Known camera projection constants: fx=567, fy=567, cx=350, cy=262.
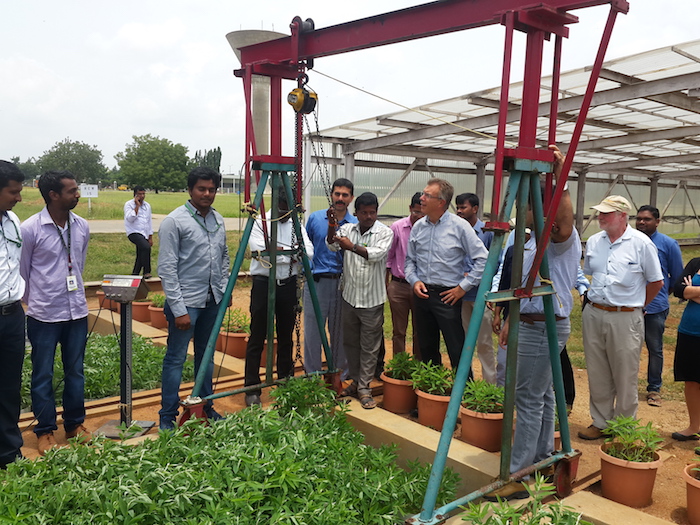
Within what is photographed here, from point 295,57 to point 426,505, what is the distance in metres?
3.34

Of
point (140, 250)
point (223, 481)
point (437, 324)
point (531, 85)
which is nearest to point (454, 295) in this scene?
point (437, 324)

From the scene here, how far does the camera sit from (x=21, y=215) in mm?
26500

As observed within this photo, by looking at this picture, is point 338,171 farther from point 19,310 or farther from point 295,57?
point 19,310

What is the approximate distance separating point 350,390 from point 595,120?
7.85m

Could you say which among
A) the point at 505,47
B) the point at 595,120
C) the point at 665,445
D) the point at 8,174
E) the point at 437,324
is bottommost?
the point at 665,445

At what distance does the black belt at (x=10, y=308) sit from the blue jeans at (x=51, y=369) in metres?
0.48

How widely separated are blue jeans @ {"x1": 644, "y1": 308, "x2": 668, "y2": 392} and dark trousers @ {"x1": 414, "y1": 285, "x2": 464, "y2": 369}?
2191mm

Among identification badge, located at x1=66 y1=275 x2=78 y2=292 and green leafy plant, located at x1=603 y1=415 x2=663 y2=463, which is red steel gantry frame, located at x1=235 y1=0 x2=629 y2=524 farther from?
identification badge, located at x1=66 y1=275 x2=78 y2=292

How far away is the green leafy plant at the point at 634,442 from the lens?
3672 mm

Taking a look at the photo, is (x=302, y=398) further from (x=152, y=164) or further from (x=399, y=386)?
(x=152, y=164)

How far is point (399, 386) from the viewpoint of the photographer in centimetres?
497

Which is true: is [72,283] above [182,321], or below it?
above

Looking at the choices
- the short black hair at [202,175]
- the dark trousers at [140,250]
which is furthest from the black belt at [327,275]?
the dark trousers at [140,250]

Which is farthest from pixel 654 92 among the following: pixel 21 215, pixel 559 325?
pixel 21 215
